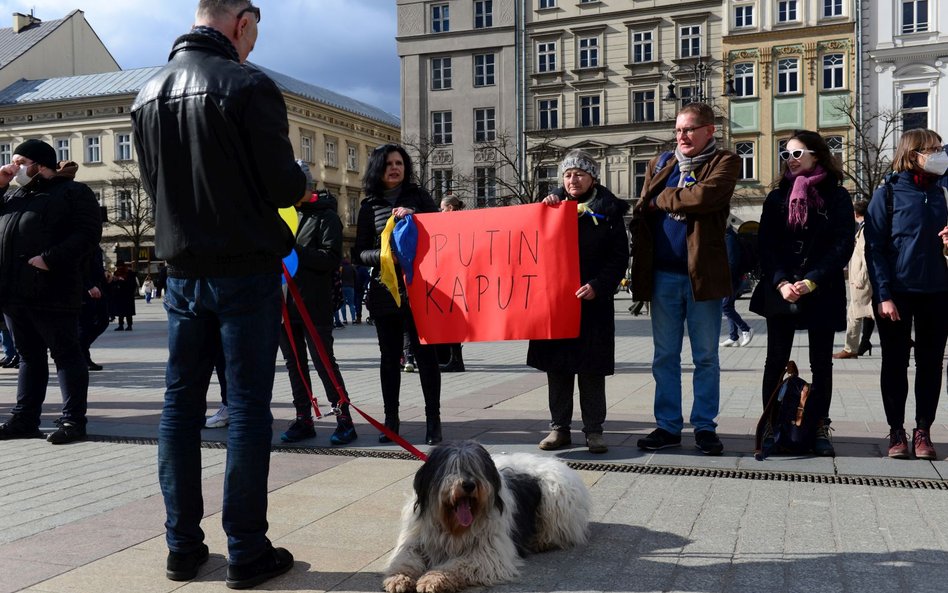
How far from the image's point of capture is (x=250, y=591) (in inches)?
134

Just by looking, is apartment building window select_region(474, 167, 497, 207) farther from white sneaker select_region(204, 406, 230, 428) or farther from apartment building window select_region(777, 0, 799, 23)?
white sneaker select_region(204, 406, 230, 428)

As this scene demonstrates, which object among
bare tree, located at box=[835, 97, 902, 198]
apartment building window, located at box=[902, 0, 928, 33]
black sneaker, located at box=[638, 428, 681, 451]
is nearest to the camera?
black sneaker, located at box=[638, 428, 681, 451]

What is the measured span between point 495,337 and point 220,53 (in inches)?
113

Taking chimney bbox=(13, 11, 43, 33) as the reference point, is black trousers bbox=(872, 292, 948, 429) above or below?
below

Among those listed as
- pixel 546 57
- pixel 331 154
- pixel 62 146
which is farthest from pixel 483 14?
pixel 62 146

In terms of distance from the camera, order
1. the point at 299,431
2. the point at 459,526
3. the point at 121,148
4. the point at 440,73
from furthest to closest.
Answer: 1. the point at 121,148
2. the point at 440,73
3. the point at 299,431
4. the point at 459,526

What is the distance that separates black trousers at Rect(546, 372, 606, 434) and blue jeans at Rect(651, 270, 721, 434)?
42cm

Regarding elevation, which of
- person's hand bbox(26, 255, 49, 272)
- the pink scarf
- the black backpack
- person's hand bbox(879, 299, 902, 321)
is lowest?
the black backpack

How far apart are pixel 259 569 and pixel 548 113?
167 feet

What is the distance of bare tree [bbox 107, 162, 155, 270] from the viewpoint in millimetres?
59969

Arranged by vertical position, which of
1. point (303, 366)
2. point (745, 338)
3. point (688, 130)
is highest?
point (688, 130)

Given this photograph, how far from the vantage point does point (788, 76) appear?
4750 centimetres

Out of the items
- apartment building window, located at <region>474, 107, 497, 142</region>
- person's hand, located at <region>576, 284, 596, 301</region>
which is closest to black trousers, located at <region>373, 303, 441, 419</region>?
person's hand, located at <region>576, 284, 596, 301</region>

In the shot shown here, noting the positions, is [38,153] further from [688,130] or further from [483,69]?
[483,69]
